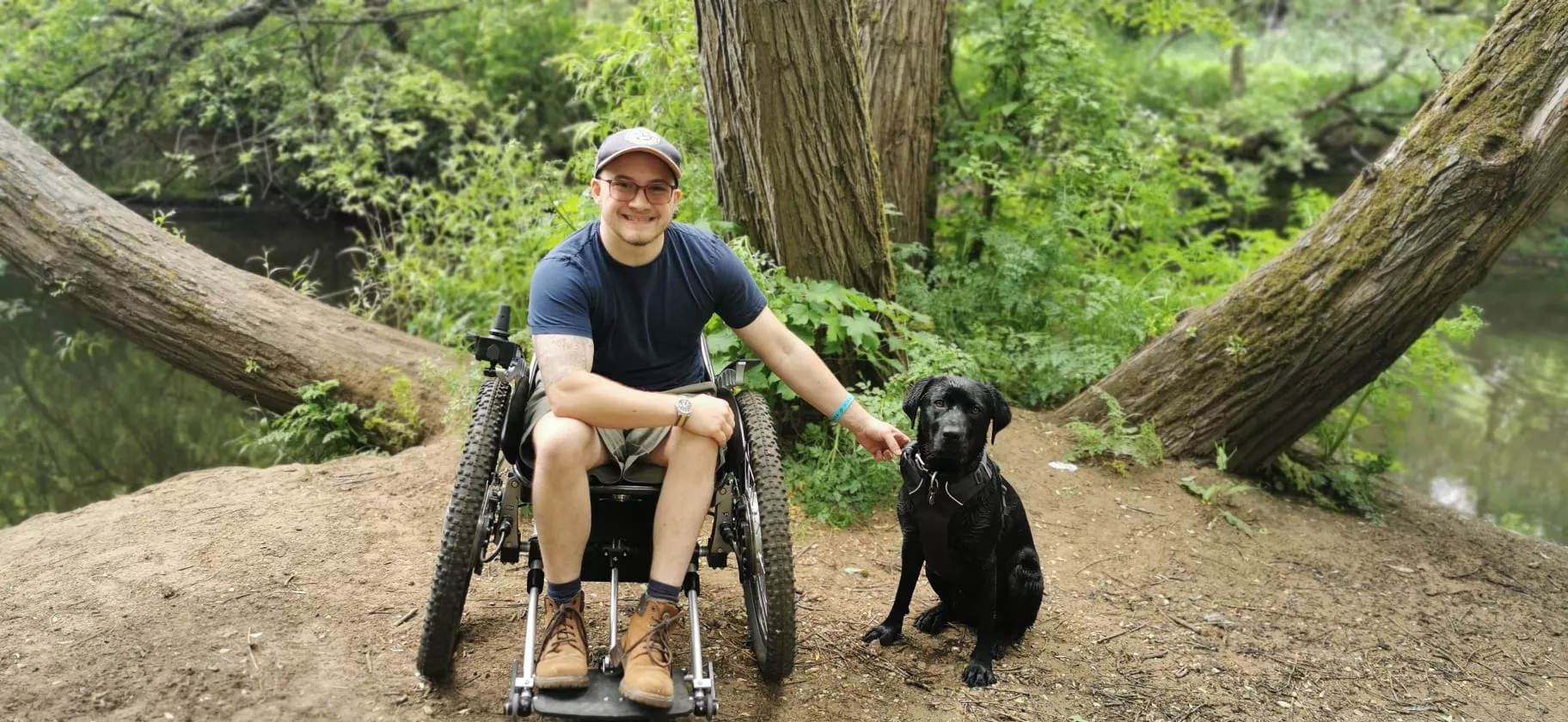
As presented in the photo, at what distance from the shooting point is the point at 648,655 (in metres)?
2.42

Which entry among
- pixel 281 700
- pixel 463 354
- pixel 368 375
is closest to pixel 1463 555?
pixel 281 700

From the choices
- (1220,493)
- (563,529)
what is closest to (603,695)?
(563,529)

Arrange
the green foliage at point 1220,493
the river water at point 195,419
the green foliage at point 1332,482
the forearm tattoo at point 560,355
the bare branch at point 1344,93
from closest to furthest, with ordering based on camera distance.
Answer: the forearm tattoo at point 560,355 → the green foliage at point 1220,493 → the green foliage at point 1332,482 → the river water at point 195,419 → the bare branch at point 1344,93

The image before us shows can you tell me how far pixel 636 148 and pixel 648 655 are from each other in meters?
1.27

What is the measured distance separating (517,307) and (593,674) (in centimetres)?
345

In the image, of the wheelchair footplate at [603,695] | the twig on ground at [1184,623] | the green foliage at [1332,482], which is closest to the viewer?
the wheelchair footplate at [603,695]

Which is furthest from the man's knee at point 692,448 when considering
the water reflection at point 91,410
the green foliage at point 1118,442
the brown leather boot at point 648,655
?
the water reflection at point 91,410

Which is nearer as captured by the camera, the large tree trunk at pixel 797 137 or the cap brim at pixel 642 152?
the cap brim at pixel 642 152

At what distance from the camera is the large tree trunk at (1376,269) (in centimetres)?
393

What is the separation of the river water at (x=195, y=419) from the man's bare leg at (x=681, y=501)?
15.2 feet

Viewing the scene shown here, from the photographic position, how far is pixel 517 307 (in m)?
5.57

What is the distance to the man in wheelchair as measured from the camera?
2.38 metres

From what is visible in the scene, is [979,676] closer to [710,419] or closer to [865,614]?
[865,614]

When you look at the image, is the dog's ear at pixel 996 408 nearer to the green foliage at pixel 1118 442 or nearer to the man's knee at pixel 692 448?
the man's knee at pixel 692 448
